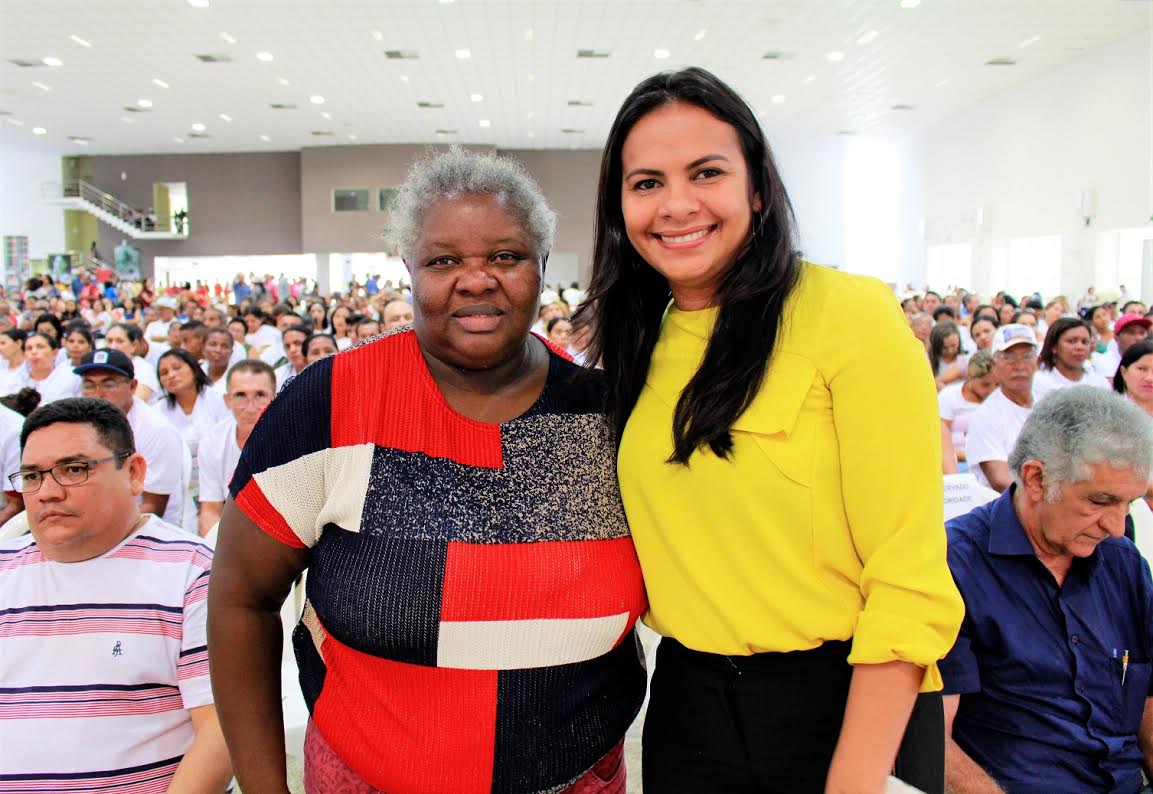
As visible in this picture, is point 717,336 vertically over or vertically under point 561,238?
under

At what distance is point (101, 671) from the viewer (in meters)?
1.89

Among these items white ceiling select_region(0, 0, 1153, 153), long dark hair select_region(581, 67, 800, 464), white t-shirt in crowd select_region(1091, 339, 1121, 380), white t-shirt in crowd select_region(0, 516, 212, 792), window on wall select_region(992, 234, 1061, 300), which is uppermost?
white ceiling select_region(0, 0, 1153, 153)

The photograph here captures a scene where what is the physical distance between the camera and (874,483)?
1.15 meters

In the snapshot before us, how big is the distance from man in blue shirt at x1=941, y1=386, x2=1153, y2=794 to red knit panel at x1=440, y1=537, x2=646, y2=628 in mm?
1029

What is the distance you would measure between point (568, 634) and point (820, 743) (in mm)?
397

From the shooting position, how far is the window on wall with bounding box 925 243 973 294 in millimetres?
20406

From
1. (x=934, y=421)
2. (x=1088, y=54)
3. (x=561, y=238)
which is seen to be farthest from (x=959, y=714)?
(x=561, y=238)

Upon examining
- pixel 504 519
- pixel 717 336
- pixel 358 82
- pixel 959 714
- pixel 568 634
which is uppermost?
pixel 358 82

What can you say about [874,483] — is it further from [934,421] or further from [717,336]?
[717,336]

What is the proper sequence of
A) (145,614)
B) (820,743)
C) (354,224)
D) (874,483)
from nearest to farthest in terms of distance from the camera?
1. (874,483)
2. (820,743)
3. (145,614)
4. (354,224)

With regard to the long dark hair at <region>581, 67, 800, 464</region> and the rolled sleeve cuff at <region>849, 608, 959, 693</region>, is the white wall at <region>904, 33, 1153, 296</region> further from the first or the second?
the rolled sleeve cuff at <region>849, 608, 959, 693</region>

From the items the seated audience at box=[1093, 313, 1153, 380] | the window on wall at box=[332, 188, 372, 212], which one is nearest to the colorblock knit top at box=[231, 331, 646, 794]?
the seated audience at box=[1093, 313, 1153, 380]

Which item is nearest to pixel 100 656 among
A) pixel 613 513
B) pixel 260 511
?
pixel 260 511

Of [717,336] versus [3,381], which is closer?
[717,336]
